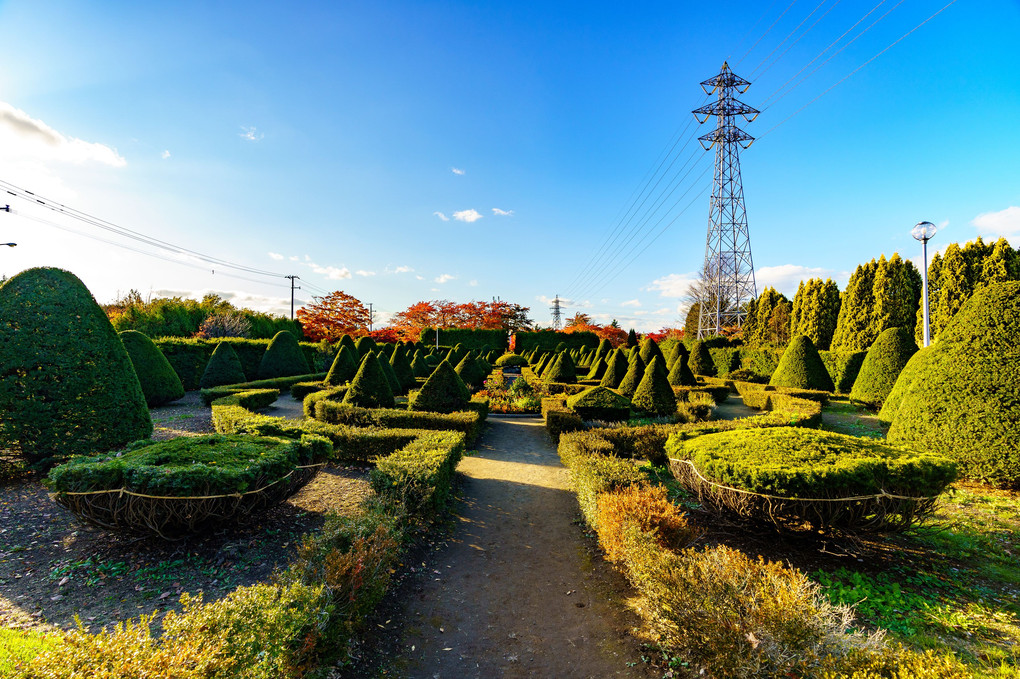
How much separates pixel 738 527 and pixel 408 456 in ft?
15.8

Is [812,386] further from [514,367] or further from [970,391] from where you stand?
[514,367]

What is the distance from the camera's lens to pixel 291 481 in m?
5.32

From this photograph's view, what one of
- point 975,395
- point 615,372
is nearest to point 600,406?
point 615,372

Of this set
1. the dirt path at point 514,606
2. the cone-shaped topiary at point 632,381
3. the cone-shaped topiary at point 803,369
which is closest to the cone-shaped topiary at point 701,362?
the cone-shaped topiary at point 803,369

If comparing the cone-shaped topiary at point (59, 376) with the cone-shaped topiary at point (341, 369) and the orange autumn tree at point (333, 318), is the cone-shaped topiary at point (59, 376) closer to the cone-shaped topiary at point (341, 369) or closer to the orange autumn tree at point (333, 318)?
the cone-shaped topiary at point (341, 369)

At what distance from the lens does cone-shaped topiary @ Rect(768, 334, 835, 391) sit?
1672cm

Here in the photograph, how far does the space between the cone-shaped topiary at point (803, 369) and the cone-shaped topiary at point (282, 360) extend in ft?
76.6

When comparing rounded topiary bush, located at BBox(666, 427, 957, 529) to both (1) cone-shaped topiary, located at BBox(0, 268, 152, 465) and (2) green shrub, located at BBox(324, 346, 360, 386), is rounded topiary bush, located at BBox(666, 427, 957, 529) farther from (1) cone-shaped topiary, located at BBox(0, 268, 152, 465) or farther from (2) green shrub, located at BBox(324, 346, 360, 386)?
(2) green shrub, located at BBox(324, 346, 360, 386)

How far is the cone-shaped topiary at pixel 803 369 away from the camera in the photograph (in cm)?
1672

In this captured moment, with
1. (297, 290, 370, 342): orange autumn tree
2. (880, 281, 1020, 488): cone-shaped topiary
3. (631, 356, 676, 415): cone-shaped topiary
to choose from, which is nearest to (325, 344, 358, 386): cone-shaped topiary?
(631, 356, 676, 415): cone-shaped topiary

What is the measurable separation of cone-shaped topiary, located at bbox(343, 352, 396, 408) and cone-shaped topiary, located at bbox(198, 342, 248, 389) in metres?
10.4

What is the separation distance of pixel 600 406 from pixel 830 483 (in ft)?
24.3

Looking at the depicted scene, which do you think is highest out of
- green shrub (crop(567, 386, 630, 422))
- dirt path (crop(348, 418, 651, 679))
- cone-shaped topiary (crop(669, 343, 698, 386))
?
cone-shaped topiary (crop(669, 343, 698, 386))

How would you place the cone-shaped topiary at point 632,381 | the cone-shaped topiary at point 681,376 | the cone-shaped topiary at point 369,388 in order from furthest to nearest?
the cone-shaped topiary at point 681,376, the cone-shaped topiary at point 632,381, the cone-shaped topiary at point 369,388
